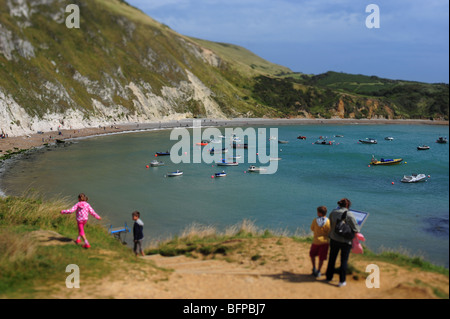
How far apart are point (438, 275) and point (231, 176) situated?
4316 centimetres

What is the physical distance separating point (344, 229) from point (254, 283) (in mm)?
3078

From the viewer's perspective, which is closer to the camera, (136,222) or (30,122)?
(136,222)

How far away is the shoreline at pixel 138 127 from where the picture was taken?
70.2m

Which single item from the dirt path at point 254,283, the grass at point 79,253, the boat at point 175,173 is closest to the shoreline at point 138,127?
the grass at point 79,253

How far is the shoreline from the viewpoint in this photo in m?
70.2

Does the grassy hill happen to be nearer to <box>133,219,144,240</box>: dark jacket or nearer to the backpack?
the backpack

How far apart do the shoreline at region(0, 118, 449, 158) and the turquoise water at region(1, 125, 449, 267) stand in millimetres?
5939

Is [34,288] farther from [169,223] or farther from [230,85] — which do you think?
[230,85]

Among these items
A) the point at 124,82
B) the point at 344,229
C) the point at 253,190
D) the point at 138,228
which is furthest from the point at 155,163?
the point at 124,82

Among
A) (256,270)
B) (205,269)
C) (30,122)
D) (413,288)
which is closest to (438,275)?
(413,288)

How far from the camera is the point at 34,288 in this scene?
10539 mm

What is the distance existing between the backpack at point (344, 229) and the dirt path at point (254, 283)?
144cm

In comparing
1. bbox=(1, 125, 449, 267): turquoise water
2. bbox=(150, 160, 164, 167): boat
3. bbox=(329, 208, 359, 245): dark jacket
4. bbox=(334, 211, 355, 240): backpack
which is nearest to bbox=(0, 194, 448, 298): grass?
bbox=(329, 208, 359, 245): dark jacket

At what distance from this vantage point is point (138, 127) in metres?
108
